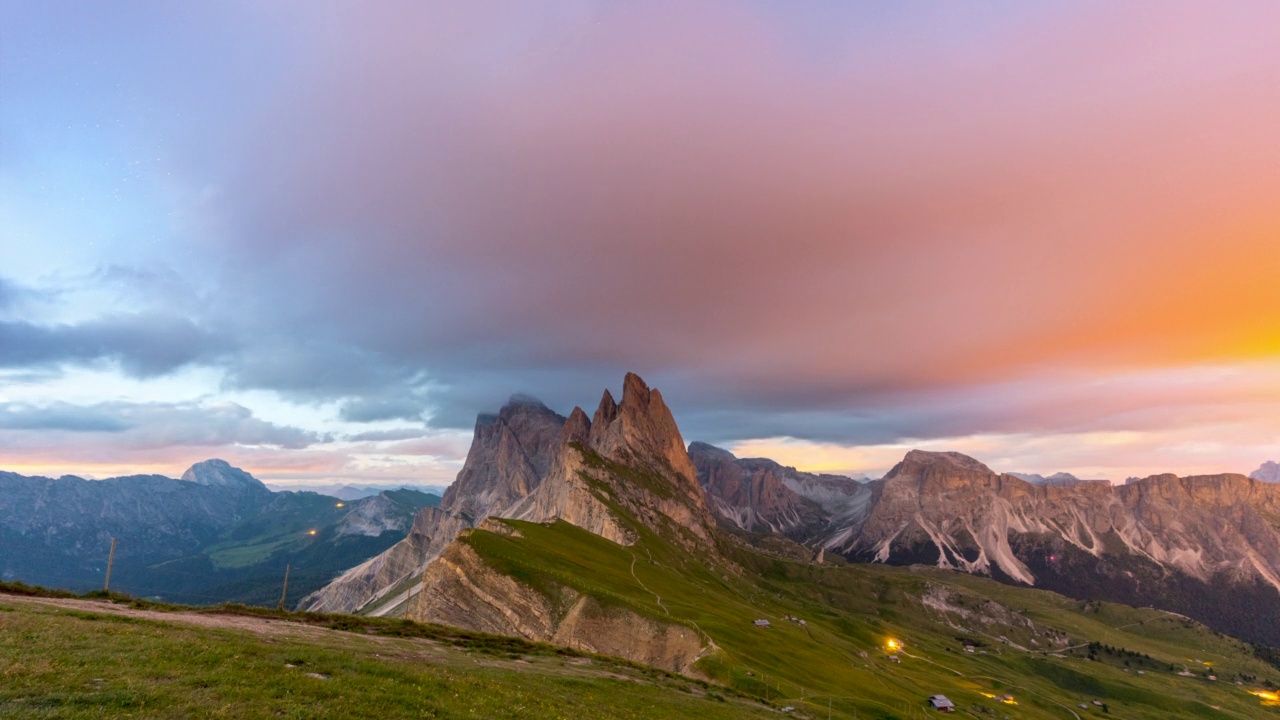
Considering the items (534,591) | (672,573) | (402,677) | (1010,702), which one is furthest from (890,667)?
(402,677)

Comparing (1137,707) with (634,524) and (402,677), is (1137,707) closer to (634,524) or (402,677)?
(634,524)

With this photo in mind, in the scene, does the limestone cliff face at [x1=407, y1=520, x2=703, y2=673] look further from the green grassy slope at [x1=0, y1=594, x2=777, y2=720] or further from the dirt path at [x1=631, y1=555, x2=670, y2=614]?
the green grassy slope at [x1=0, y1=594, x2=777, y2=720]

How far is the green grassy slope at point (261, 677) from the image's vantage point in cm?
1931

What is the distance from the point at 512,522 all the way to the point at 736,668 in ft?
227

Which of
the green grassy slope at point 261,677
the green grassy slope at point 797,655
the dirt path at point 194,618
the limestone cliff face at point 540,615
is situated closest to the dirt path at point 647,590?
the green grassy slope at point 797,655

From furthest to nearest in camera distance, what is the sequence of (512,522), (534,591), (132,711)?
(512,522)
(534,591)
(132,711)

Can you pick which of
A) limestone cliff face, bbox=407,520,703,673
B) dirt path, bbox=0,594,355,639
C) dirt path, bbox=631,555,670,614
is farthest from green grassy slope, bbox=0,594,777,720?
dirt path, bbox=631,555,670,614

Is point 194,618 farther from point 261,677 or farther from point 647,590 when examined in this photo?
point 647,590

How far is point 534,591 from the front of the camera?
83.9m

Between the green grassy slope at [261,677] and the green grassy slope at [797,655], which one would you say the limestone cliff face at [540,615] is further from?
the green grassy slope at [261,677]

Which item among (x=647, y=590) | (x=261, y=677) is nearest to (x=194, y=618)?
(x=261, y=677)

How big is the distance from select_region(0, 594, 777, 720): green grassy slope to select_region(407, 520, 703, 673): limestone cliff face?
34375mm

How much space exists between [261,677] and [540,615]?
62503 mm

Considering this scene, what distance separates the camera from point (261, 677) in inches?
925
